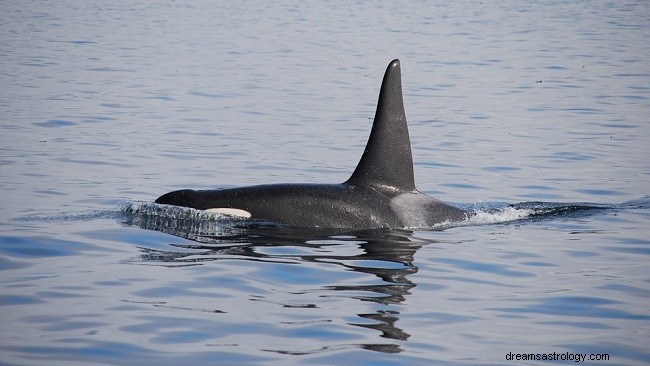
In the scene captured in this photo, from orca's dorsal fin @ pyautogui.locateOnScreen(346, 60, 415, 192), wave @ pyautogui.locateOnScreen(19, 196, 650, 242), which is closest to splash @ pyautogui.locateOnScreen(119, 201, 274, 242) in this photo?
wave @ pyautogui.locateOnScreen(19, 196, 650, 242)

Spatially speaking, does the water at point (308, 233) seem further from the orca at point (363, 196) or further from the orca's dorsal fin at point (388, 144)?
the orca's dorsal fin at point (388, 144)

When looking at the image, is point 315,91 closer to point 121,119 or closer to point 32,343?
point 121,119

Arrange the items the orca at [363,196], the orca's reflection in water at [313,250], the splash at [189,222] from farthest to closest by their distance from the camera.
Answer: the orca at [363,196] → the splash at [189,222] → the orca's reflection in water at [313,250]

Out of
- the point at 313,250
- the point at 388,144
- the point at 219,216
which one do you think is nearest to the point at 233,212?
the point at 219,216

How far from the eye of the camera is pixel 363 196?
11.4 meters

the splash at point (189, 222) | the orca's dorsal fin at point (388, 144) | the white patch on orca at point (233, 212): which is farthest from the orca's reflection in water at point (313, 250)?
the orca's dorsal fin at point (388, 144)

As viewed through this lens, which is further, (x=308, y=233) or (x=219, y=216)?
(x=219, y=216)

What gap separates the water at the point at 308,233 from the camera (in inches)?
297

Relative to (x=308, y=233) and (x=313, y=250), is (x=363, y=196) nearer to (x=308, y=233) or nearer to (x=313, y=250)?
(x=308, y=233)

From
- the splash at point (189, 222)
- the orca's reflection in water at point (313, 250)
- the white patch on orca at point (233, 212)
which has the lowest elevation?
the orca's reflection in water at point (313, 250)

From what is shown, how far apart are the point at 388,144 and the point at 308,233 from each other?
1314 millimetres

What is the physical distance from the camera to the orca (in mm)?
11148

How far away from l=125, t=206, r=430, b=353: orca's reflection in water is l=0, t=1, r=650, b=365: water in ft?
0.12

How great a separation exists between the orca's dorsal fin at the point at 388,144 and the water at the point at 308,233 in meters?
0.73
